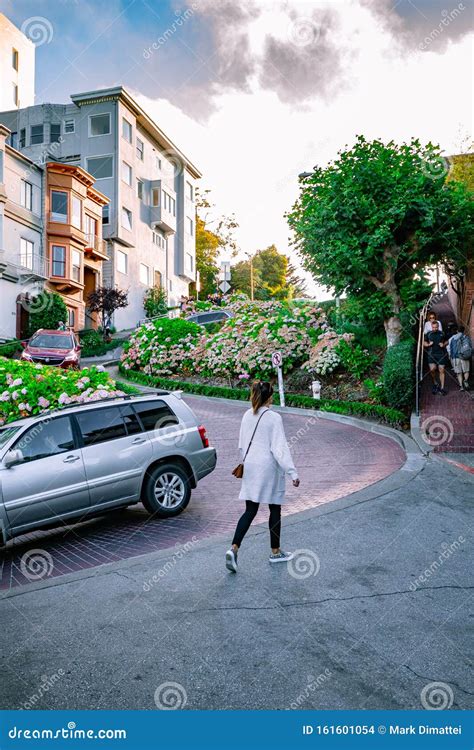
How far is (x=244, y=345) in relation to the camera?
2356 cm

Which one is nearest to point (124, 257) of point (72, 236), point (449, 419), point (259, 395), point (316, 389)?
point (72, 236)

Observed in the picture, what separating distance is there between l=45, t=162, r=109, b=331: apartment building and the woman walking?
107ft

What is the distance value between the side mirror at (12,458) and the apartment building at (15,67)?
50865mm

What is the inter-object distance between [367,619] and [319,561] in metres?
1.46

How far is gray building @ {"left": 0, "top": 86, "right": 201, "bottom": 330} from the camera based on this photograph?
143 ft

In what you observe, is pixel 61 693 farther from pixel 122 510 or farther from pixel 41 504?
pixel 122 510

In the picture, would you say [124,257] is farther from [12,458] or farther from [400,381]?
[12,458]

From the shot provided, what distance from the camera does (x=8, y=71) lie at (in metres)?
51.1

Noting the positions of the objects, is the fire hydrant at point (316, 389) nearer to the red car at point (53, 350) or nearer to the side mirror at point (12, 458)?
the red car at point (53, 350)

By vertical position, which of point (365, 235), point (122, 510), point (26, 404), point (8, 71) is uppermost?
point (8, 71)

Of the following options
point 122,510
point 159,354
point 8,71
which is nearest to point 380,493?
point 122,510

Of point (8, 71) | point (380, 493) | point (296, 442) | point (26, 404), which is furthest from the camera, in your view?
point (8, 71)

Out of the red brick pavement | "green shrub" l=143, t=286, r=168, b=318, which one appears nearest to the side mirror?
the red brick pavement

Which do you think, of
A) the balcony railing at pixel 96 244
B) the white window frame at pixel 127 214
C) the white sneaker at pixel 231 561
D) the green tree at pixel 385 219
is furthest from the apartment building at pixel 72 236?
the white sneaker at pixel 231 561
